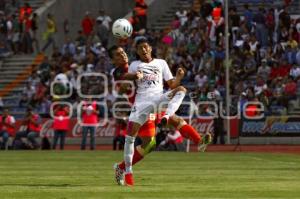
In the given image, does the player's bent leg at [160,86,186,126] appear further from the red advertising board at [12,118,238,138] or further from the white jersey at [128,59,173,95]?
the red advertising board at [12,118,238,138]

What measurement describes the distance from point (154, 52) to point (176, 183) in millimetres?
24149

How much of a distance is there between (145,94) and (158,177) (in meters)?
2.52

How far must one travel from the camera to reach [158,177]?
789 inches

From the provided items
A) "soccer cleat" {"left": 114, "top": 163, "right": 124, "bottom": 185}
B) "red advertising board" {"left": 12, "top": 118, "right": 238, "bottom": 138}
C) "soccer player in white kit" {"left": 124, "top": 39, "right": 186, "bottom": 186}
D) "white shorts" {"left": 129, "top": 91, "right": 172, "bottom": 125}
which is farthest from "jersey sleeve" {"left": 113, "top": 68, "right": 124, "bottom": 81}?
"red advertising board" {"left": 12, "top": 118, "right": 238, "bottom": 138}

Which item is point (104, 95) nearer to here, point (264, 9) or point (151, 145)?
point (264, 9)

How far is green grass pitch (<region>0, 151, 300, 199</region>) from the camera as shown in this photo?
15.9 metres

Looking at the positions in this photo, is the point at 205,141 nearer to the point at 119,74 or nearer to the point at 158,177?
the point at 119,74

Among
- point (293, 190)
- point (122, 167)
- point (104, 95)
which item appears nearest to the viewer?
point (293, 190)

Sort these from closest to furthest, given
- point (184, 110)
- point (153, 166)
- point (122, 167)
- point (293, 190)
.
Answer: point (293, 190) → point (122, 167) → point (153, 166) → point (184, 110)

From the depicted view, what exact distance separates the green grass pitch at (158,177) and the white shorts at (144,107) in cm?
116

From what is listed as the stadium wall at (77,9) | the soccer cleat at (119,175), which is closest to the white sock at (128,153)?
the soccer cleat at (119,175)

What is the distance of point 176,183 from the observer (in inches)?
715

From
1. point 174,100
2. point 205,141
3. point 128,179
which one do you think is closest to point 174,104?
point 174,100

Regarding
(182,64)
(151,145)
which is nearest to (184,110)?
(182,64)
